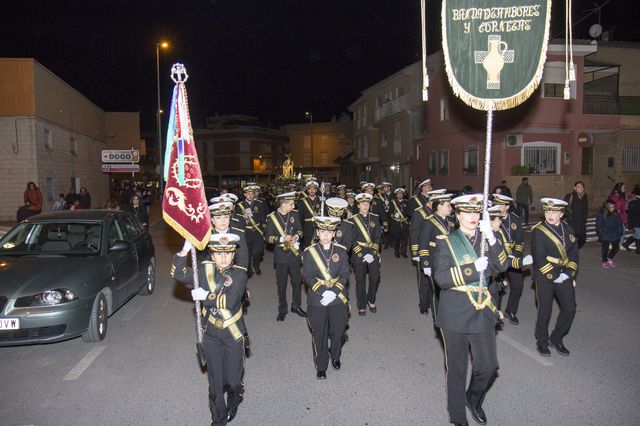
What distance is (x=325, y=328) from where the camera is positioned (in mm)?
5582

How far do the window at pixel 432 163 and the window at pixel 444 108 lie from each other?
2.28 m

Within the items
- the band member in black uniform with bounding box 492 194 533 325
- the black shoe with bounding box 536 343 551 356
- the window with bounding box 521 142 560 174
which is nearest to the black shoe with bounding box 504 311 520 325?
the band member in black uniform with bounding box 492 194 533 325

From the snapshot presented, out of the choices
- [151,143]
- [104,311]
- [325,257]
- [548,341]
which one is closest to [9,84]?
[104,311]

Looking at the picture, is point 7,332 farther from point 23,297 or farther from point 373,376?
point 373,376

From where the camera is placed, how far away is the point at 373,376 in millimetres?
5520

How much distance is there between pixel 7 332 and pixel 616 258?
13.4 m

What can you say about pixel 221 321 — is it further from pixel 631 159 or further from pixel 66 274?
pixel 631 159

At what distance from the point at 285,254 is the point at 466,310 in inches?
171

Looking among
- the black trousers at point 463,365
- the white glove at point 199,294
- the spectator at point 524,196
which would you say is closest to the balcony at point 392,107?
the spectator at point 524,196

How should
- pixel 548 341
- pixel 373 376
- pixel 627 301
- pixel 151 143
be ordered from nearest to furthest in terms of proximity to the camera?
1. pixel 373 376
2. pixel 548 341
3. pixel 627 301
4. pixel 151 143

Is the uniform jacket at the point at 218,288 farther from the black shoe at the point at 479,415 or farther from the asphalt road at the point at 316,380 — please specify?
the black shoe at the point at 479,415

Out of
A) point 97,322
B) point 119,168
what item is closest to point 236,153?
point 119,168

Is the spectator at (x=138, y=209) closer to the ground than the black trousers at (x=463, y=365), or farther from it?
farther from it

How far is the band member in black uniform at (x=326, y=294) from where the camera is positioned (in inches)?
217
